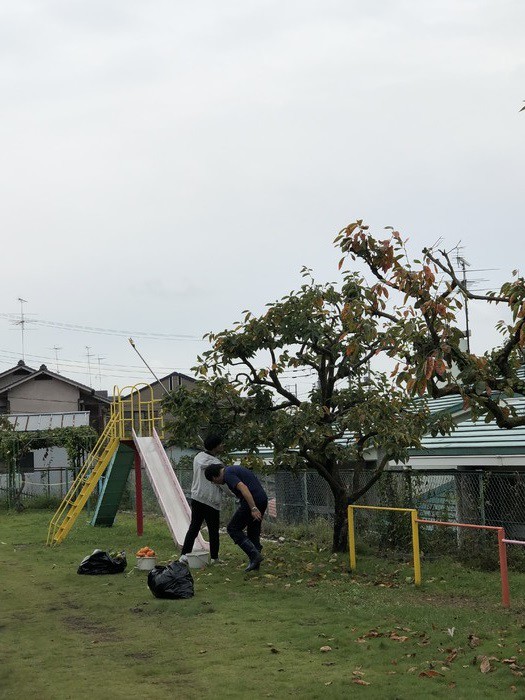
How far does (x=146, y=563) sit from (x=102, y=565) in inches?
28.0

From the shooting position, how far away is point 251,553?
42.8ft

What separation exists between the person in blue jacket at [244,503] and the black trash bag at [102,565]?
2.07m

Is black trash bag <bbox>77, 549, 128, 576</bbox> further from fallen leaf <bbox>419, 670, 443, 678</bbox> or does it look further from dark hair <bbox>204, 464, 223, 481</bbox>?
fallen leaf <bbox>419, 670, 443, 678</bbox>

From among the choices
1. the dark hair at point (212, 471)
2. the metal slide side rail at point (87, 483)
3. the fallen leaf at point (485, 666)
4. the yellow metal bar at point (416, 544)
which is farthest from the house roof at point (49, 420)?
the fallen leaf at point (485, 666)

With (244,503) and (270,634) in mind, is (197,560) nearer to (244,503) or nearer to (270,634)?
(244,503)

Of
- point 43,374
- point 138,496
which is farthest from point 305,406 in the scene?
point 43,374

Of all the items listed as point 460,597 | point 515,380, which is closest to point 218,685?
point 515,380

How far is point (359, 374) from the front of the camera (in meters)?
15.4

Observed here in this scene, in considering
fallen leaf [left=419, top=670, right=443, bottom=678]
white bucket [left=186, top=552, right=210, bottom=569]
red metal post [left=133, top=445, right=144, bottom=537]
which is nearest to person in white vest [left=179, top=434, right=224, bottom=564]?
white bucket [left=186, top=552, right=210, bottom=569]

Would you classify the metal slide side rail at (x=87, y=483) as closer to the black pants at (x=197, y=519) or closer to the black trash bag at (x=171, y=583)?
the black pants at (x=197, y=519)

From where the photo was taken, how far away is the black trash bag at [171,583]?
37.2 feet

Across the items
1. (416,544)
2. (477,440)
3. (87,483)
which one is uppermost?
(477,440)

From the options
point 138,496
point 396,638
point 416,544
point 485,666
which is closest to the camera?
point 485,666

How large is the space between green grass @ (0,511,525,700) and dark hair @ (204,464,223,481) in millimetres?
1456
